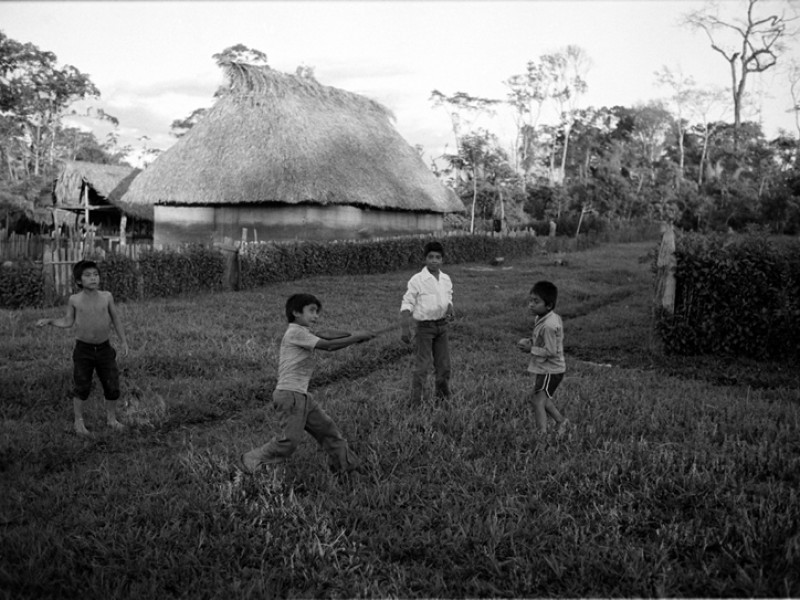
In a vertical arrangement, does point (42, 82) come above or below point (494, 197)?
above

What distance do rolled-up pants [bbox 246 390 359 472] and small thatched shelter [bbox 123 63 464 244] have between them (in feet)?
53.5

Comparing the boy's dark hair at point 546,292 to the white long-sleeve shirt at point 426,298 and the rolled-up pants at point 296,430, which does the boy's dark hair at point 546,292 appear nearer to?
the white long-sleeve shirt at point 426,298

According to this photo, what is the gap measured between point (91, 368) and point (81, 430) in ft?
1.82

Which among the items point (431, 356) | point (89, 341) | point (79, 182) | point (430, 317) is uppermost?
point (79, 182)

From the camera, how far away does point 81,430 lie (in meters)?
5.67

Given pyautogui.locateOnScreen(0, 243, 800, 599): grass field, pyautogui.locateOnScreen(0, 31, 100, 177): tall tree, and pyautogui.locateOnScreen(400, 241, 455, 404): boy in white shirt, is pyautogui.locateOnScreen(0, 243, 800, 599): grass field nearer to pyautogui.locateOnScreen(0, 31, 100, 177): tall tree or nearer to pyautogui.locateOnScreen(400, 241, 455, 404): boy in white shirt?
pyautogui.locateOnScreen(400, 241, 455, 404): boy in white shirt

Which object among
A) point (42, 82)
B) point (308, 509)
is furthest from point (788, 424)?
point (42, 82)

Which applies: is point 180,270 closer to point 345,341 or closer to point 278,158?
point 278,158

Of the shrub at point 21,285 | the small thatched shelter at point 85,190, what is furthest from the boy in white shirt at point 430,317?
the small thatched shelter at point 85,190

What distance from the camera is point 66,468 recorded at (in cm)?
494

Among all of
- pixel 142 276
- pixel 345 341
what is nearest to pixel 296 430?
pixel 345 341

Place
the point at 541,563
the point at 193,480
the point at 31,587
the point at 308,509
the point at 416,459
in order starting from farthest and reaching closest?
Answer: the point at 416,459 → the point at 193,480 → the point at 308,509 → the point at 541,563 → the point at 31,587

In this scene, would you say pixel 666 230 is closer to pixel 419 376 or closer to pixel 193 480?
pixel 419 376

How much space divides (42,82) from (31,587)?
4336 cm
